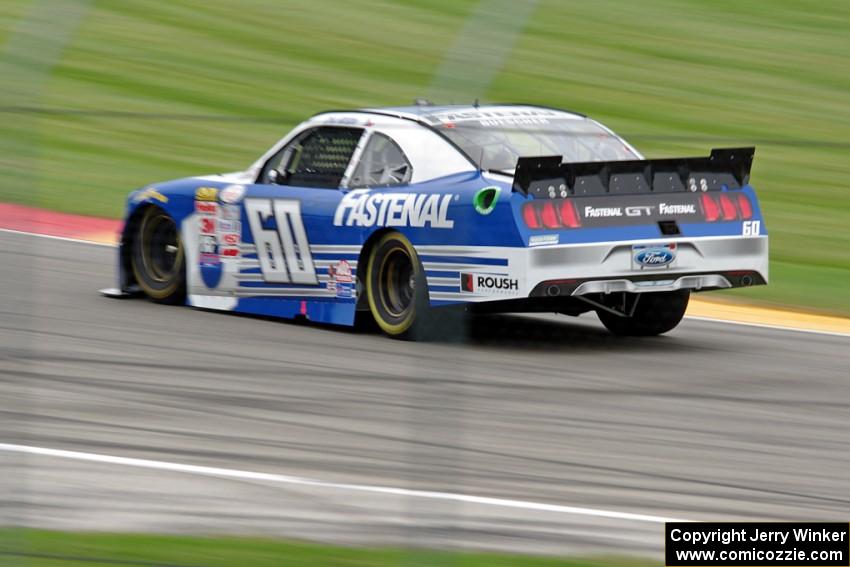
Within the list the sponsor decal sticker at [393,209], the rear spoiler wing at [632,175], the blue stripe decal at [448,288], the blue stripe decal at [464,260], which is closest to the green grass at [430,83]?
the rear spoiler wing at [632,175]

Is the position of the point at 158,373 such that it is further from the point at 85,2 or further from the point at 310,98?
the point at 310,98

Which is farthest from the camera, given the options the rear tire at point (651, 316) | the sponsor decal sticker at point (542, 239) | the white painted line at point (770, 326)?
the white painted line at point (770, 326)

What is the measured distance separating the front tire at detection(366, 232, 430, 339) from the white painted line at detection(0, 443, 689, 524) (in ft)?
9.62

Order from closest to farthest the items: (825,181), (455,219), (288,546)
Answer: (288,546), (455,219), (825,181)

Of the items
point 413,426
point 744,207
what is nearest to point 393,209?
point 744,207

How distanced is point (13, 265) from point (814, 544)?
7.84 m

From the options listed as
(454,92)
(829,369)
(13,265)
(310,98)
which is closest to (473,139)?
(829,369)

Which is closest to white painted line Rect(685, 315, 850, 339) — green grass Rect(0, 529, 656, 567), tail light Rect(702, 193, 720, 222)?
tail light Rect(702, 193, 720, 222)

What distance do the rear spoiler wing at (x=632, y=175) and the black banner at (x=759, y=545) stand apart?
356 cm

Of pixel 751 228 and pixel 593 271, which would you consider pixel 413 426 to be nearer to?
pixel 593 271

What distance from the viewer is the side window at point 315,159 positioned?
9.84 m

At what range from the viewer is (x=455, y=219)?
8.84 metres

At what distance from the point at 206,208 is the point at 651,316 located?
280 centimetres

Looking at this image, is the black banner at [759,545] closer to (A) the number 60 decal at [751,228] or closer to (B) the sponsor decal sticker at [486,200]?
(B) the sponsor decal sticker at [486,200]
